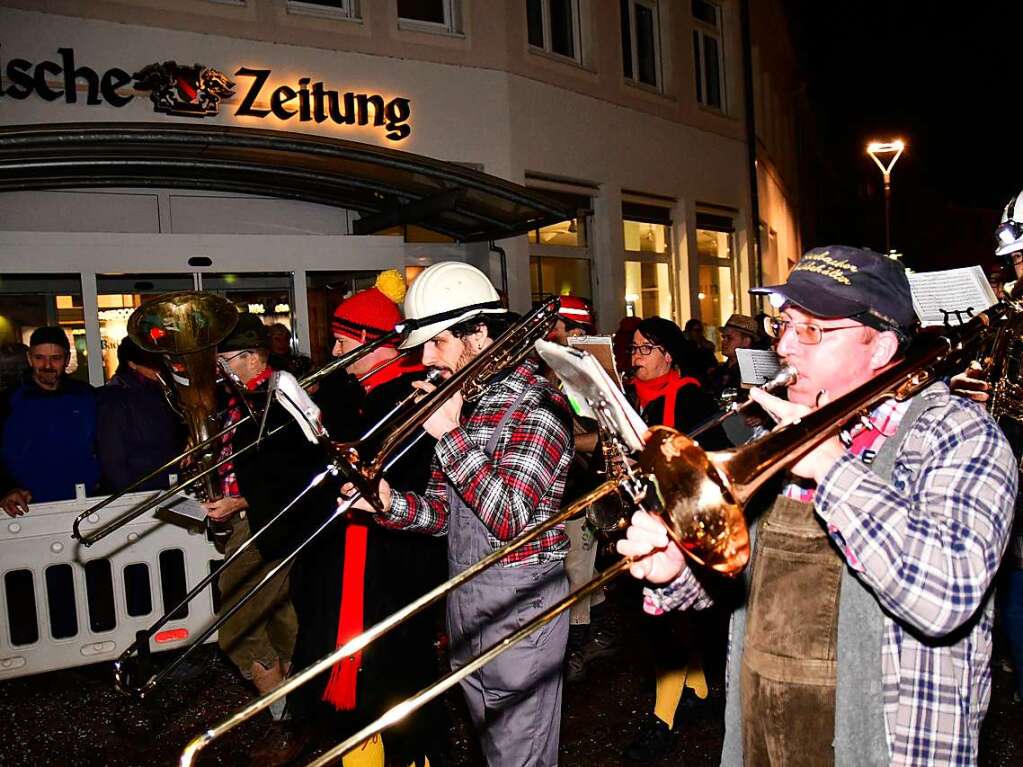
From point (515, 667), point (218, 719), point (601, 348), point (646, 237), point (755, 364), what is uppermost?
point (646, 237)

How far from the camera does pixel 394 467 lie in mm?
3547

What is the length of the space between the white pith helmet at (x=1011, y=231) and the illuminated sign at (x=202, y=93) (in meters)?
7.17

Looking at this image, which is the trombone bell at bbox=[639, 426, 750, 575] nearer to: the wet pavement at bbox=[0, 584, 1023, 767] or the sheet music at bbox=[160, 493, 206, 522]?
the wet pavement at bbox=[0, 584, 1023, 767]

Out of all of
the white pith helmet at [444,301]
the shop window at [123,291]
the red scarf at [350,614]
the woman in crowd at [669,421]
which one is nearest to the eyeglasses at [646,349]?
the woman in crowd at [669,421]

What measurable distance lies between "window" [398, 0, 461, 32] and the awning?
2515mm

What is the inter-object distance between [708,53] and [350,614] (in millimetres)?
14867

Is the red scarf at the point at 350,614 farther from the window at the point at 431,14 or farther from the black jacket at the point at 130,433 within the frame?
the window at the point at 431,14

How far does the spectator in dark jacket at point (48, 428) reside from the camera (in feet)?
19.3

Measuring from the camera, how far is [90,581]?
564 centimetres

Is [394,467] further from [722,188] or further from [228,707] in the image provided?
[722,188]

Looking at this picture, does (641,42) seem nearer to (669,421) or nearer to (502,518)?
(669,421)

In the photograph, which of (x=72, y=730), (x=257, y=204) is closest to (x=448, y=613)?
(x=72, y=730)

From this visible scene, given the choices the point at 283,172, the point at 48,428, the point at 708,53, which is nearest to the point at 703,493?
the point at 48,428

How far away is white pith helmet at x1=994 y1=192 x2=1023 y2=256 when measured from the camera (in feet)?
12.1
